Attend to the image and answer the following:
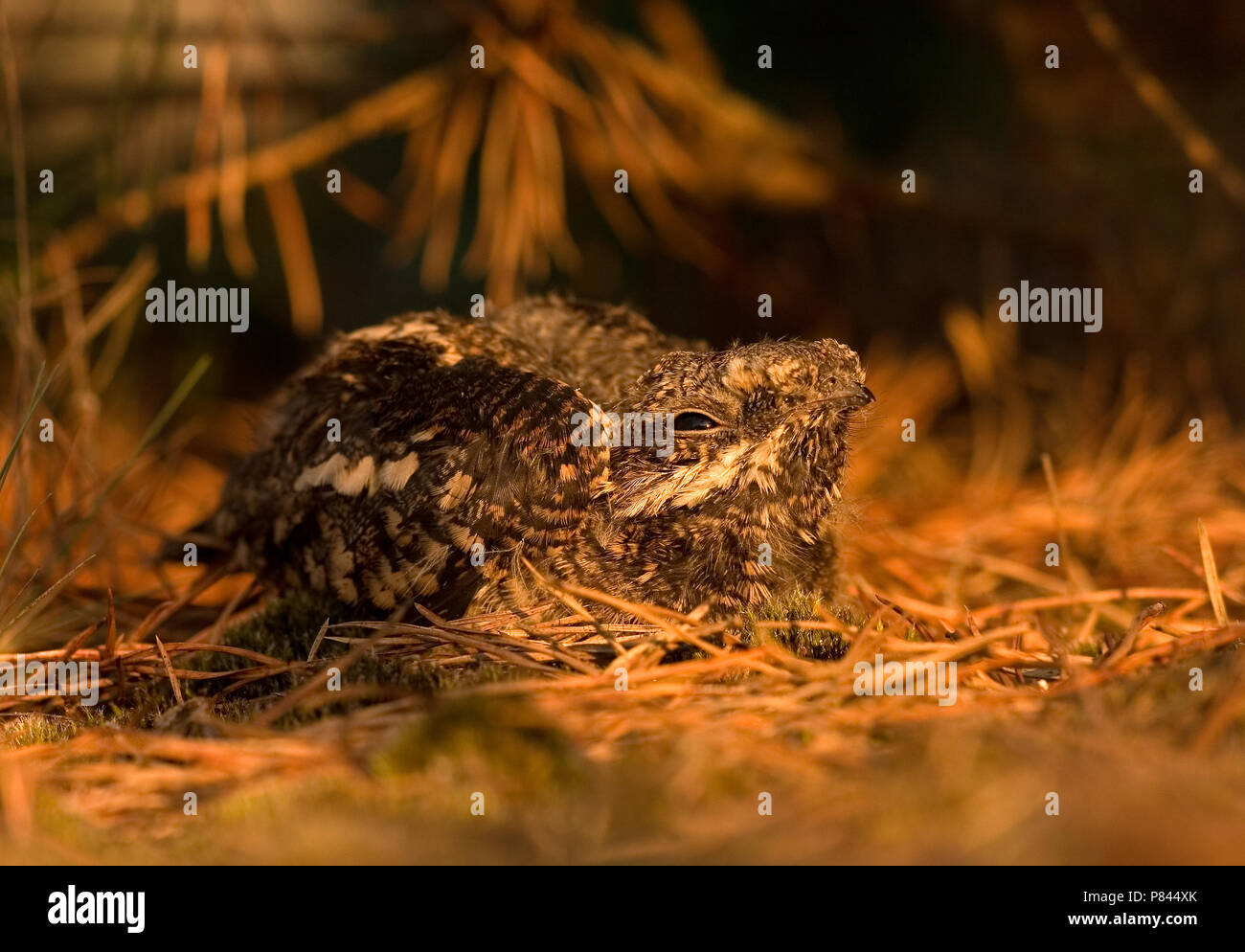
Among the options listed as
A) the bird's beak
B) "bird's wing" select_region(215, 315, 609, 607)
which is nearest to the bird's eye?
"bird's wing" select_region(215, 315, 609, 607)

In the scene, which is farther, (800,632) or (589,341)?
(589,341)

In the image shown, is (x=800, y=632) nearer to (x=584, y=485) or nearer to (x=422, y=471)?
(x=584, y=485)

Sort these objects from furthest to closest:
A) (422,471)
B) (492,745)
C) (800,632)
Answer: (422,471) < (800,632) < (492,745)

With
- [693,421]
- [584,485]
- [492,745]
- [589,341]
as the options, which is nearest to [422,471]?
[584,485]

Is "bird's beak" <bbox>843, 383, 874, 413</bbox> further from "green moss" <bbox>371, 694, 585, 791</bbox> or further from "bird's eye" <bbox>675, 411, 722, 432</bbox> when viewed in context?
"green moss" <bbox>371, 694, 585, 791</bbox>

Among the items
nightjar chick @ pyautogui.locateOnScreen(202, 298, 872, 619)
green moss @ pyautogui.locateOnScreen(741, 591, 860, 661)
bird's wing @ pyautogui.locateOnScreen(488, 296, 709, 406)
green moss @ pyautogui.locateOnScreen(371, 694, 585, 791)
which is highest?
bird's wing @ pyautogui.locateOnScreen(488, 296, 709, 406)

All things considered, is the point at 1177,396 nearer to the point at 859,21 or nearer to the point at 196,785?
the point at 859,21

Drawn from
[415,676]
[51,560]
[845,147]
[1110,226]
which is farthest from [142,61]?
[1110,226]
